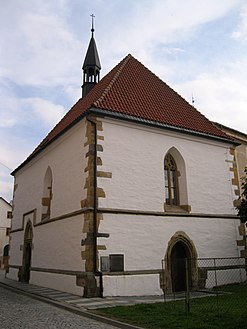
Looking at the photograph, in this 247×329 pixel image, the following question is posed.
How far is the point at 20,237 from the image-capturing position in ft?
65.1

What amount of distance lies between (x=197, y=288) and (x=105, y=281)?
4249 mm

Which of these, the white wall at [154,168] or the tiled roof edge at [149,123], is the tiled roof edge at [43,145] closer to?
the tiled roof edge at [149,123]

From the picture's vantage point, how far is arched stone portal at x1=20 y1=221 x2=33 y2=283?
18250 millimetres

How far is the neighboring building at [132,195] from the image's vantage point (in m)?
11.9

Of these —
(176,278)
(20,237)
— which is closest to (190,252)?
(176,278)

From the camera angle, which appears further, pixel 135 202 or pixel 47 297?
pixel 135 202

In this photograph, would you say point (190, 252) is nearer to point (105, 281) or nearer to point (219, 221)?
point (219, 221)

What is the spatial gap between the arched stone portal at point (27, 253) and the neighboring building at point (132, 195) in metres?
0.54

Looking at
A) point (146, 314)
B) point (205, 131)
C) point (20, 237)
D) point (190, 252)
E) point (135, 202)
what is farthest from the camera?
point (20, 237)

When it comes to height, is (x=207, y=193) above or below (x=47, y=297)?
above

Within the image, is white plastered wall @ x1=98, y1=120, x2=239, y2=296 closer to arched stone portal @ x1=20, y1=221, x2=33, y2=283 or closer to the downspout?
the downspout

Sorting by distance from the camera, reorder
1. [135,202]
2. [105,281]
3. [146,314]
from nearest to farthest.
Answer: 1. [146,314]
2. [105,281]
3. [135,202]

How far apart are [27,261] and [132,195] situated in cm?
892

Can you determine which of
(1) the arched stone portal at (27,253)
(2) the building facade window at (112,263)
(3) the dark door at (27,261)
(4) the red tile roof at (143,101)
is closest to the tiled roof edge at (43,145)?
(4) the red tile roof at (143,101)
